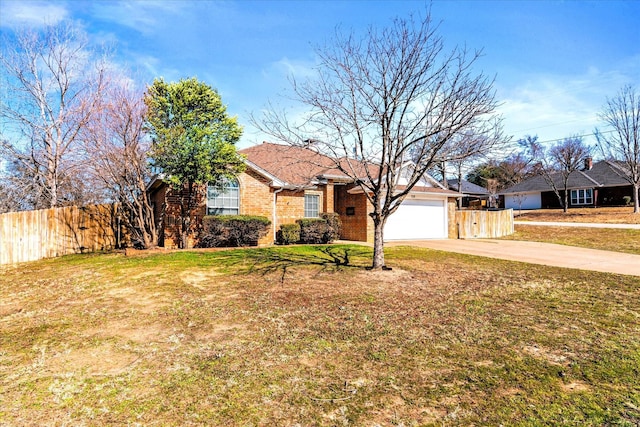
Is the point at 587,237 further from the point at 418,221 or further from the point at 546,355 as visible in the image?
the point at 546,355

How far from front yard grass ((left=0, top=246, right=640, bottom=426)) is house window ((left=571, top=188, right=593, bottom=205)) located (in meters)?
34.1

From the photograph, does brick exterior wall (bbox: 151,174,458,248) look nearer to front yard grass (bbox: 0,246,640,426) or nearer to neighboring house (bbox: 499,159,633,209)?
front yard grass (bbox: 0,246,640,426)

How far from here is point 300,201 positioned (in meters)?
16.3

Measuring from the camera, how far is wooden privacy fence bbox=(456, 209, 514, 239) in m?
19.7

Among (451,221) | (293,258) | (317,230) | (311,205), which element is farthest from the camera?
(451,221)

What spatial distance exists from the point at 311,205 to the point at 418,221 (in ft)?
18.8

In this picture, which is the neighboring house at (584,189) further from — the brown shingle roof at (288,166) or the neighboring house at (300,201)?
the brown shingle roof at (288,166)

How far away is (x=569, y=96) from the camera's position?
1967 centimetres

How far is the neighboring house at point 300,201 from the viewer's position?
1432cm

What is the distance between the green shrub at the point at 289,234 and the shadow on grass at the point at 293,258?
1530 mm

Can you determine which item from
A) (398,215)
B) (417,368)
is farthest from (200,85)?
(417,368)

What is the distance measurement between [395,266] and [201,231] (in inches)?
320

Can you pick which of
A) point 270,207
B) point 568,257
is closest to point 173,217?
point 270,207

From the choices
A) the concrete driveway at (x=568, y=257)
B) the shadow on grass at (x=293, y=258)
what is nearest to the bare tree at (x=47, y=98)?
the shadow on grass at (x=293, y=258)
